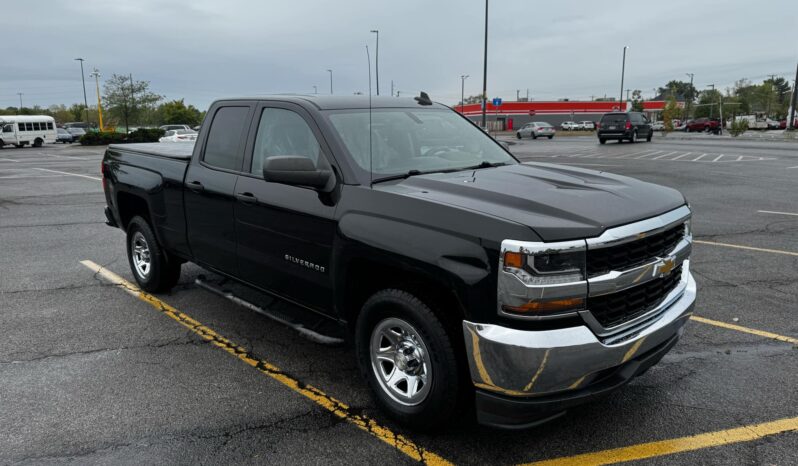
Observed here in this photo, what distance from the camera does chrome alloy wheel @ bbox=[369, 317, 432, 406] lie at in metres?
3.10

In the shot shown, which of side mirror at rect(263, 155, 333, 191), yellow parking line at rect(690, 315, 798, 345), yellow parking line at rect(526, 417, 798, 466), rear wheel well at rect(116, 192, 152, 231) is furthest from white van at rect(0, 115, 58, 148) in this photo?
yellow parking line at rect(526, 417, 798, 466)

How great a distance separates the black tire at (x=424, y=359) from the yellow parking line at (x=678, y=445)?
56 cm

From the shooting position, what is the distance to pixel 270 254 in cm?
402

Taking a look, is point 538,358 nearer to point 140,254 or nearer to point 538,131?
point 140,254

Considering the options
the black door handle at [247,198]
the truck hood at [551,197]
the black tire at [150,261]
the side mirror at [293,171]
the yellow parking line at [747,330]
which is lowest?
the yellow parking line at [747,330]

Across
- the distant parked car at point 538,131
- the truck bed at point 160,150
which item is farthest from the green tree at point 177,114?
the truck bed at point 160,150

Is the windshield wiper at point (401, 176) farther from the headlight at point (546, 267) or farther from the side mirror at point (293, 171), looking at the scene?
the headlight at point (546, 267)

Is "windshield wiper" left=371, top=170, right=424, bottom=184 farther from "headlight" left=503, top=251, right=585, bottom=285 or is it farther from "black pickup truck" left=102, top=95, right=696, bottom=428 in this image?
"headlight" left=503, top=251, right=585, bottom=285

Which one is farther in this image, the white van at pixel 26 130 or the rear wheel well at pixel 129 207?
the white van at pixel 26 130

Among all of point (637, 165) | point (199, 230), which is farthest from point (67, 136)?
point (199, 230)

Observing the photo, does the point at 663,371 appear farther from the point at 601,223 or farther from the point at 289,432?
the point at 289,432

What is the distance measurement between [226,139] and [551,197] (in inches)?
107

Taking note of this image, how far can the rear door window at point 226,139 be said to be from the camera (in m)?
4.44

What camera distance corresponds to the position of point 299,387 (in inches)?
151
